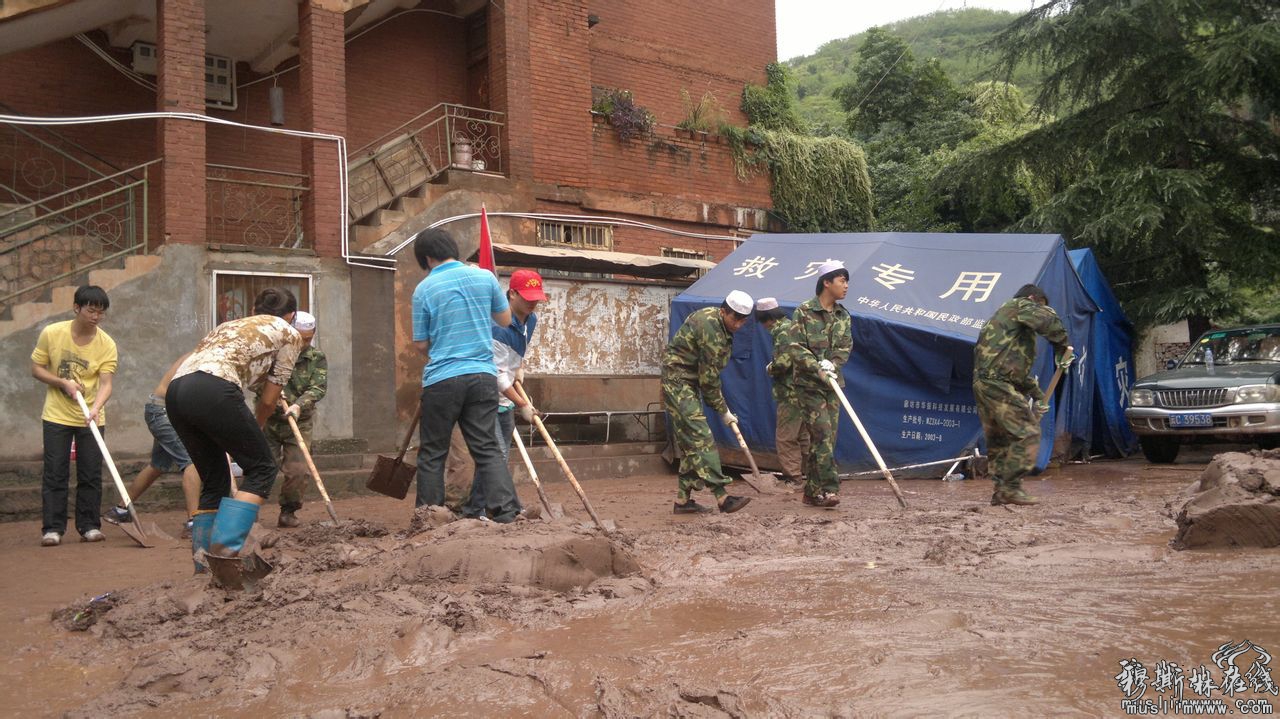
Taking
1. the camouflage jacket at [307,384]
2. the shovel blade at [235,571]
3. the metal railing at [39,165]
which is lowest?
the shovel blade at [235,571]

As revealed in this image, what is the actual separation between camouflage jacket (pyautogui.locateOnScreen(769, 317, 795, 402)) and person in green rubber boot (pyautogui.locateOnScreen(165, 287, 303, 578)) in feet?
13.6

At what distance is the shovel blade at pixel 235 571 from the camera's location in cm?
421

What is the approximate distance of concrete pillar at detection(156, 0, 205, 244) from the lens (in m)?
9.88

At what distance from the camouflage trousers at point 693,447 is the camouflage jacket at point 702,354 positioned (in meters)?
0.13

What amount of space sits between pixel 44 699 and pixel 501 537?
74.2 inches

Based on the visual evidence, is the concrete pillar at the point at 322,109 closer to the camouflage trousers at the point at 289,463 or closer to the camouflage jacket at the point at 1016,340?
the camouflage trousers at the point at 289,463

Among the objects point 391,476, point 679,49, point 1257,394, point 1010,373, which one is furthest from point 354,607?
point 679,49

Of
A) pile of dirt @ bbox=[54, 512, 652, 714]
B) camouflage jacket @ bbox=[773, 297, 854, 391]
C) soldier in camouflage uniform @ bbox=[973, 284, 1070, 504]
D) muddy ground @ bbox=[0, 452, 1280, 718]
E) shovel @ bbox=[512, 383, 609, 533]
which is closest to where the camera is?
muddy ground @ bbox=[0, 452, 1280, 718]

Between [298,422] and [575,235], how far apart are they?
6.61m

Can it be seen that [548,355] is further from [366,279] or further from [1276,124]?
Answer: [1276,124]

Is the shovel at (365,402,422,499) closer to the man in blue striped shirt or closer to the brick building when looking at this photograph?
the man in blue striped shirt

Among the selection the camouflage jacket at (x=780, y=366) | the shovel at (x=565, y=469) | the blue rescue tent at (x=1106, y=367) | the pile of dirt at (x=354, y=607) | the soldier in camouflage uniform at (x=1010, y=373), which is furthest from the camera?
the blue rescue tent at (x=1106, y=367)

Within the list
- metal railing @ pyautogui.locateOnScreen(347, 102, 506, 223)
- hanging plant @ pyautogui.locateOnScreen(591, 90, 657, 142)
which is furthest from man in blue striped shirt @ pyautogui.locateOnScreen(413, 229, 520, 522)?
hanging plant @ pyautogui.locateOnScreen(591, 90, 657, 142)

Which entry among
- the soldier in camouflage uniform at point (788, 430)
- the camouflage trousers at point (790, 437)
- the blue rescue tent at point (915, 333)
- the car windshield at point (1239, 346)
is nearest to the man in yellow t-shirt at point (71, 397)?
the soldier in camouflage uniform at point (788, 430)
